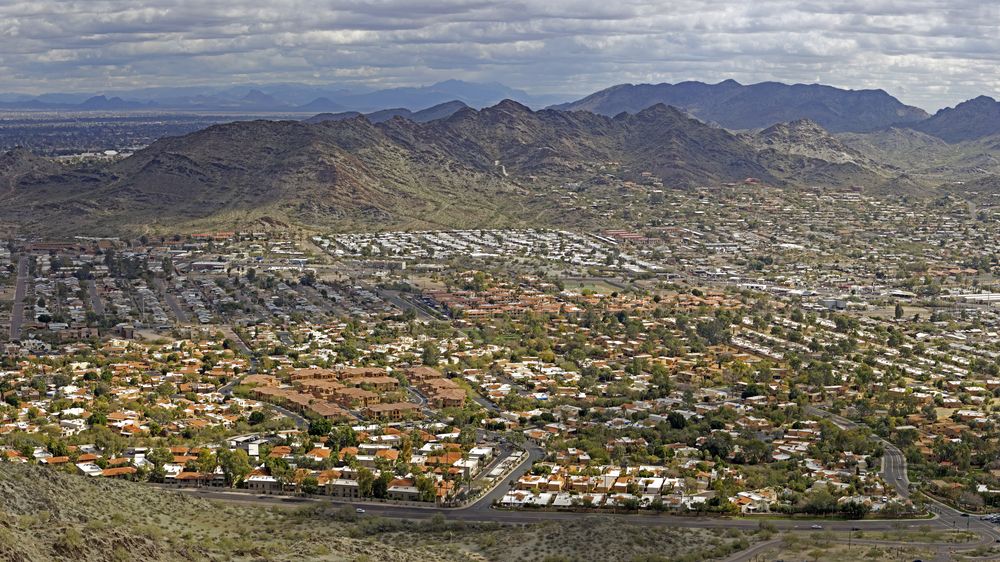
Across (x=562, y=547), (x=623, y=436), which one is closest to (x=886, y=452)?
(x=623, y=436)

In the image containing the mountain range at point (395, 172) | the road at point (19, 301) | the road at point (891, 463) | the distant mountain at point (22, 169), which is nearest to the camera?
the road at point (891, 463)

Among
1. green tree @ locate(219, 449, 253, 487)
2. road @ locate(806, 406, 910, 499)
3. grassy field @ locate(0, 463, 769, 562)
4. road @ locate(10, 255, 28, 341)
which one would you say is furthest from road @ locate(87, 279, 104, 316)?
road @ locate(806, 406, 910, 499)

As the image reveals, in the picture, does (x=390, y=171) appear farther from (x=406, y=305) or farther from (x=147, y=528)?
(x=147, y=528)

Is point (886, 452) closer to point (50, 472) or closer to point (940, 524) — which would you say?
point (940, 524)

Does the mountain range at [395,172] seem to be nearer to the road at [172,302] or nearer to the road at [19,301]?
the road at [19,301]

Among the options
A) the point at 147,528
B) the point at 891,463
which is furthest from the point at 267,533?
the point at 891,463

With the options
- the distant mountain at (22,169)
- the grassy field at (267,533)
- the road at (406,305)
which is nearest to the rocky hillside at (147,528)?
the grassy field at (267,533)
